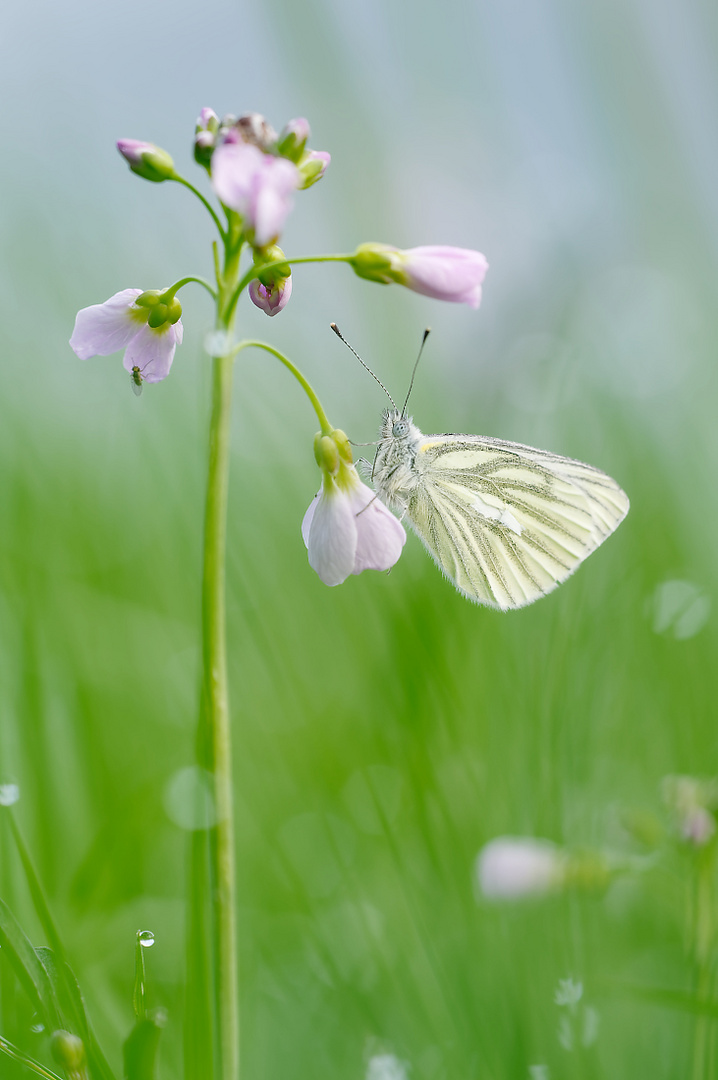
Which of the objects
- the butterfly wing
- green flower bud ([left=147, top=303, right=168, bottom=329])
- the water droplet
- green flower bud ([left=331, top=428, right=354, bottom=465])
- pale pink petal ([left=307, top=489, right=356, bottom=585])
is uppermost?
the butterfly wing

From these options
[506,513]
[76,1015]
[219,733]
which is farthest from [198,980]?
[506,513]

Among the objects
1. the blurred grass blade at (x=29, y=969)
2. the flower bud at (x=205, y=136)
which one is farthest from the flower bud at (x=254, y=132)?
the blurred grass blade at (x=29, y=969)

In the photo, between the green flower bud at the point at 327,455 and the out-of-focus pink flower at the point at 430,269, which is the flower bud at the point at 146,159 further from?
the green flower bud at the point at 327,455

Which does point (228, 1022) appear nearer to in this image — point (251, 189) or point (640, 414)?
point (251, 189)

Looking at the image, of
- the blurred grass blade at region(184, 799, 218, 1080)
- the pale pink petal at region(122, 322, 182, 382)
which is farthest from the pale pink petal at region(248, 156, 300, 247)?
the blurred grass blade at region(184, 799, 218, 1080)

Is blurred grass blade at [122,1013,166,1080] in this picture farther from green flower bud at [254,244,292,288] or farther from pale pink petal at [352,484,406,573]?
green flower bud at [254,244,292,288]

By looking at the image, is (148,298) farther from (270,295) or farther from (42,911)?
(42,911)
